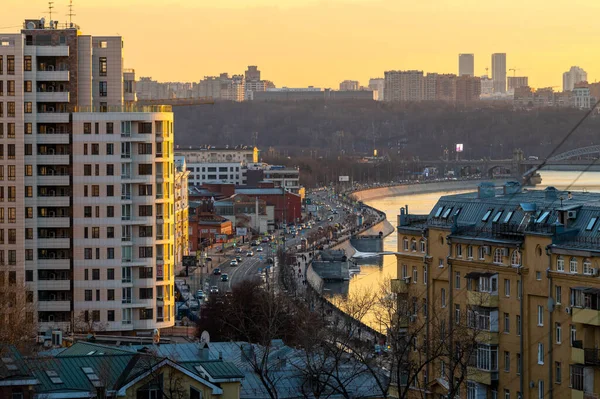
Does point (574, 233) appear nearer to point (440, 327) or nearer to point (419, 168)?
point (440, 327)

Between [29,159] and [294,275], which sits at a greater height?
[29,159]

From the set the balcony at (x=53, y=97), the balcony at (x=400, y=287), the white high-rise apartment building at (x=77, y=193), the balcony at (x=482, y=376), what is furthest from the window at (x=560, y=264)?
the balcony at (x=53, y=97)

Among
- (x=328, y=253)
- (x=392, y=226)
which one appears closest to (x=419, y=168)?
(x=392, y=226)

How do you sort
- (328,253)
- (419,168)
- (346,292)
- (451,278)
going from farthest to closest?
Answer: (419,168) → (328,253) → (346,292) → (451,278)

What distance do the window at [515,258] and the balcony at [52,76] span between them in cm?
443

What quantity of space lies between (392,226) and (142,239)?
2317 centimetres

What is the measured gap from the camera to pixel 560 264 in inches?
322

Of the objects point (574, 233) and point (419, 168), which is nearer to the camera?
point (574, 233)

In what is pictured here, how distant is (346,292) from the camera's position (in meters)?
20.6

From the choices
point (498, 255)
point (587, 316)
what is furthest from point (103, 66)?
point (587, 316)

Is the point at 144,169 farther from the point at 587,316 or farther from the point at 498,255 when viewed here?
the point at 587,316

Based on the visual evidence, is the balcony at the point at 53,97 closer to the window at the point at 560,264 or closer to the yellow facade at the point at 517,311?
the yellow facade at the point at 517,311

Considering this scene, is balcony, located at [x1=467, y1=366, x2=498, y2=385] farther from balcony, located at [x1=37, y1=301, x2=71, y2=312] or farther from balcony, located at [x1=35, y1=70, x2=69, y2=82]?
balcony, located at [x1=35, y1=70, x2=69, y2=82]

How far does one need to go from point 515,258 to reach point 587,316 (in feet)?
3.00
